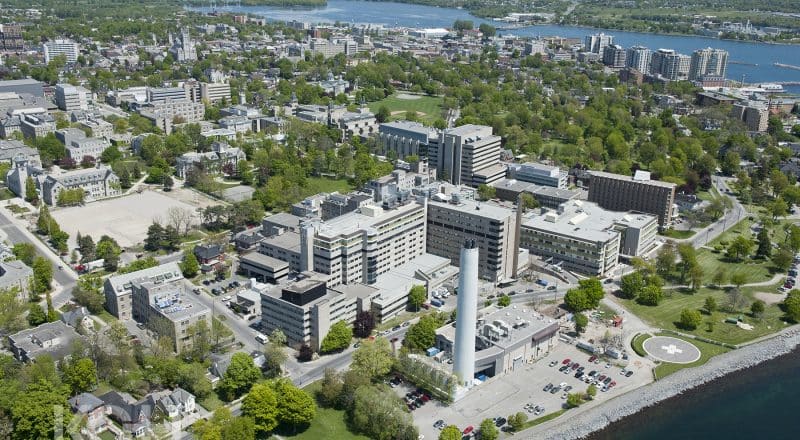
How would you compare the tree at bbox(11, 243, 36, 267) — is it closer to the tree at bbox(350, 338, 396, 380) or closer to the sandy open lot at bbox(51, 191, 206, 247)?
the sandy open lot at bbox(51, 191, 206, 247)

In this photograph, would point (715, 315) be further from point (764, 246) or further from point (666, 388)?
point (764, 246)

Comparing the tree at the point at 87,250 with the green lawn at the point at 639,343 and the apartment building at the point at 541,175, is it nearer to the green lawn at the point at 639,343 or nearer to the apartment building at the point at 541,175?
the green lawn at the point at 639,343

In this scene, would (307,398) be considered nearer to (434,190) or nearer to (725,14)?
(434,190)

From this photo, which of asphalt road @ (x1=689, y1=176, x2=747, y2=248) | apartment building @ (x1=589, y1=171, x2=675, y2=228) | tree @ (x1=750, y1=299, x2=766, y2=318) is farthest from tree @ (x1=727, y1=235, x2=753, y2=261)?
tree @ (x1=750, y1=299, x2=766, y2=318)

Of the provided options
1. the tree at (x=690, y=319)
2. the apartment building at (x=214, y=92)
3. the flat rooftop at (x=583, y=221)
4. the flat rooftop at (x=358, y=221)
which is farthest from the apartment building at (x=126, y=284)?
the apartment building at (x=214, y=92)

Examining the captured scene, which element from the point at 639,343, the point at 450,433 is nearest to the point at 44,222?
the point at 450,433
